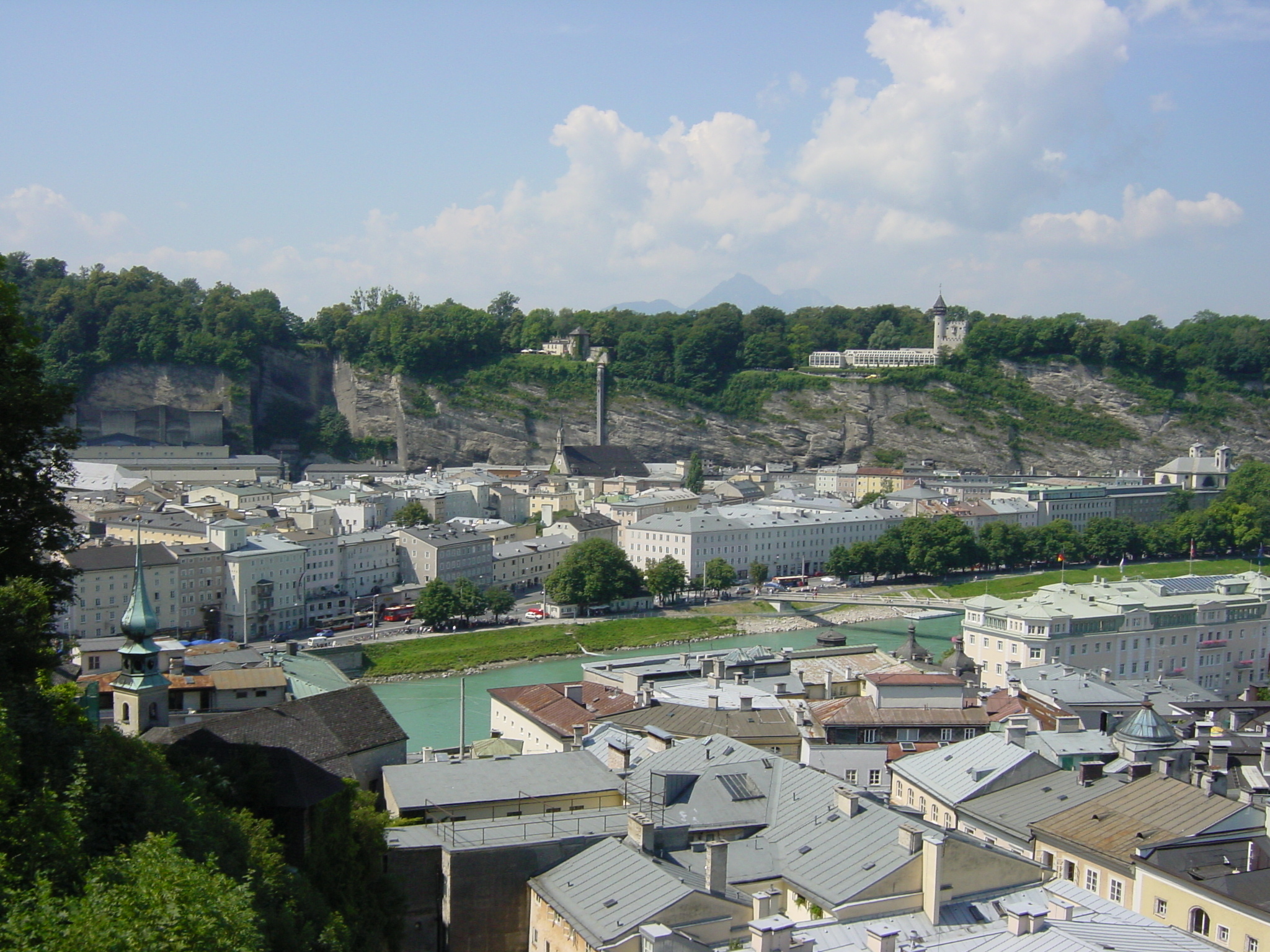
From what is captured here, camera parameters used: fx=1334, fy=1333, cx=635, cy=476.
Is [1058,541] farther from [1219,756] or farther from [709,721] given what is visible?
[1219,756]

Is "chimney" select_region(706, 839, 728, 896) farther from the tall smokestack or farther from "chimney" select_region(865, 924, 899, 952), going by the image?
the tall smokestack

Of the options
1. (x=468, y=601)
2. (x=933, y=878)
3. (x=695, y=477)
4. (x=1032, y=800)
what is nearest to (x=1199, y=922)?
(x=933, y=878)

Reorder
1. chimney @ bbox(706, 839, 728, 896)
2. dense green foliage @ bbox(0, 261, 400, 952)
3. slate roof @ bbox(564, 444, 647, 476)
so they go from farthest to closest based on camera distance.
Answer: slate roof @ bbox(564, 444, 647, 476) → chimney @ bbox(706, 839, 728, 896) → dense green foliage @ bbox(0, 261, 400, 952)

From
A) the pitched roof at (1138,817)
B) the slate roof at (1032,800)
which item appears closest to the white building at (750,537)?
the slate roof at (1032,800)

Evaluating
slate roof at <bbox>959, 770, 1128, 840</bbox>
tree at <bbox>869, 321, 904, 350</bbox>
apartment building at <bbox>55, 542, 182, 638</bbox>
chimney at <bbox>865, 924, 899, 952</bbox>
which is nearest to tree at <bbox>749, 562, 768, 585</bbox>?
apartment building at <bbox>55, 542, 182, 638</bbox>

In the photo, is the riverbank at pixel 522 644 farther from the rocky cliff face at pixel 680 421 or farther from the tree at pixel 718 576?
the rocky cliff face at pixel 680 421

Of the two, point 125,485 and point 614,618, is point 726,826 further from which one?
point 125,485
